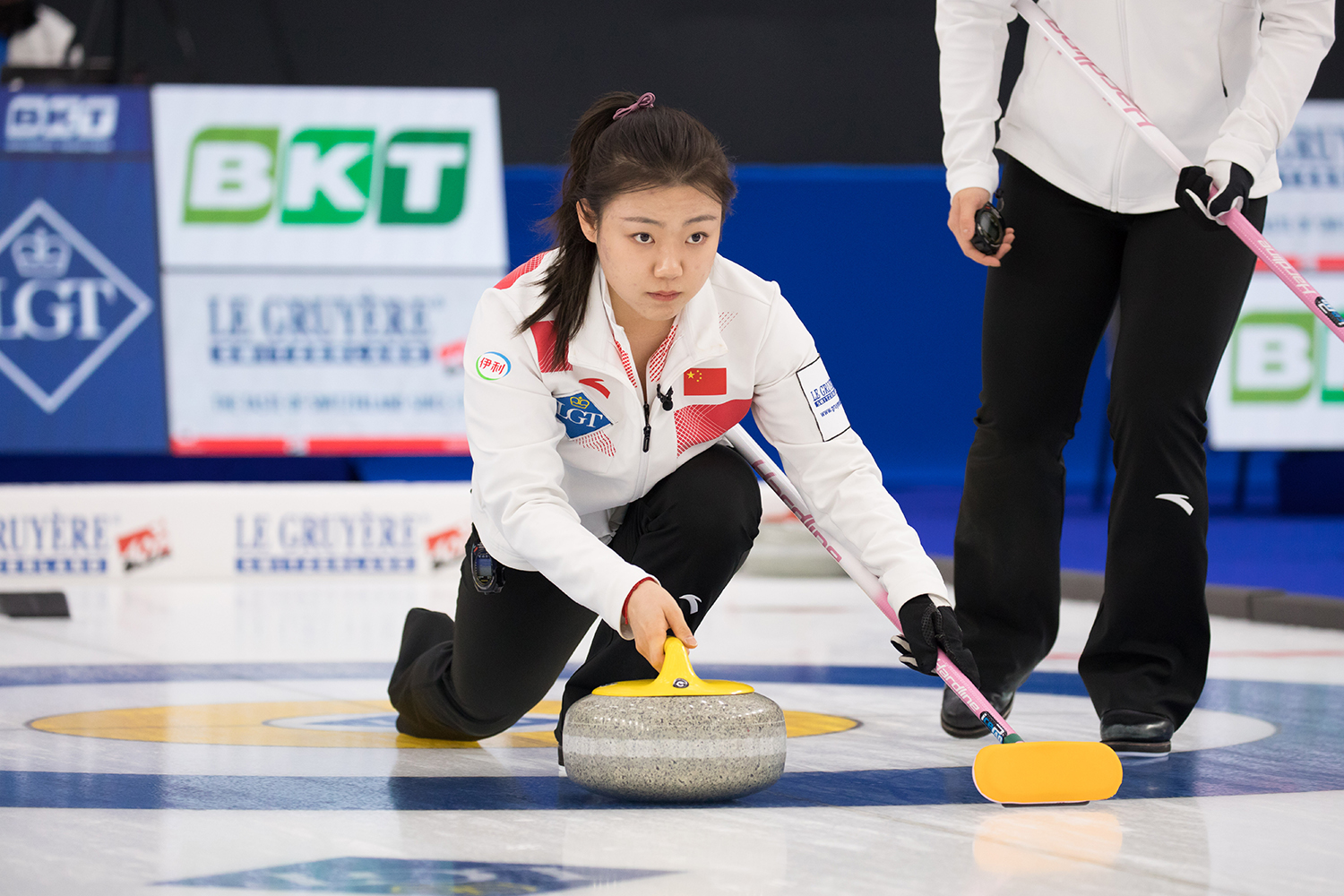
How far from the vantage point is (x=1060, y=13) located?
7.46 ft

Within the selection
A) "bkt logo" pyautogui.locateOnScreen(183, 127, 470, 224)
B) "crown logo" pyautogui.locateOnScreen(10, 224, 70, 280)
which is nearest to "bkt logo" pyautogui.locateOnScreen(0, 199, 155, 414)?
"crown logo" pyautogui.locateOnScreen(10, 224, 70, 280)

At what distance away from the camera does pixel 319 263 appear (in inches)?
230

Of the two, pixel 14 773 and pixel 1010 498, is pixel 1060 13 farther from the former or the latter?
pixel 14 773

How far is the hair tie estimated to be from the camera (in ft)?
6.13

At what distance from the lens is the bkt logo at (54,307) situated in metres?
5.66

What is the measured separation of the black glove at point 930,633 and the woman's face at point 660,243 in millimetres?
437

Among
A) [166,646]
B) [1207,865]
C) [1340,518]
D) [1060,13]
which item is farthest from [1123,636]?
[1340,518]

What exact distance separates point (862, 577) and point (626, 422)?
34 cm

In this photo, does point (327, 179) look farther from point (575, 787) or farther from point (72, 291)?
point (575, 787)

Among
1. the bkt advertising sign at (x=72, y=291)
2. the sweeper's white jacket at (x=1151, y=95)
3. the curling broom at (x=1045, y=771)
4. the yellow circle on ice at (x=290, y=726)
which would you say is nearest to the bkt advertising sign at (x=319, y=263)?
the bkt advertising sign at (x=72, y=291)

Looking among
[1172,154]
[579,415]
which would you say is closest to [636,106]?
[579,415]

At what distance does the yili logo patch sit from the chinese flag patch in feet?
0.35

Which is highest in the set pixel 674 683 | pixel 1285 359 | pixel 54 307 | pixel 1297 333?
pixel 54 307

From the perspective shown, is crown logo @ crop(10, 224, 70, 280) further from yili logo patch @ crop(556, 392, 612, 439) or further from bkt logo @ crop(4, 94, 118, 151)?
yili logo patch @ crop(556, 392, 612, 439)
